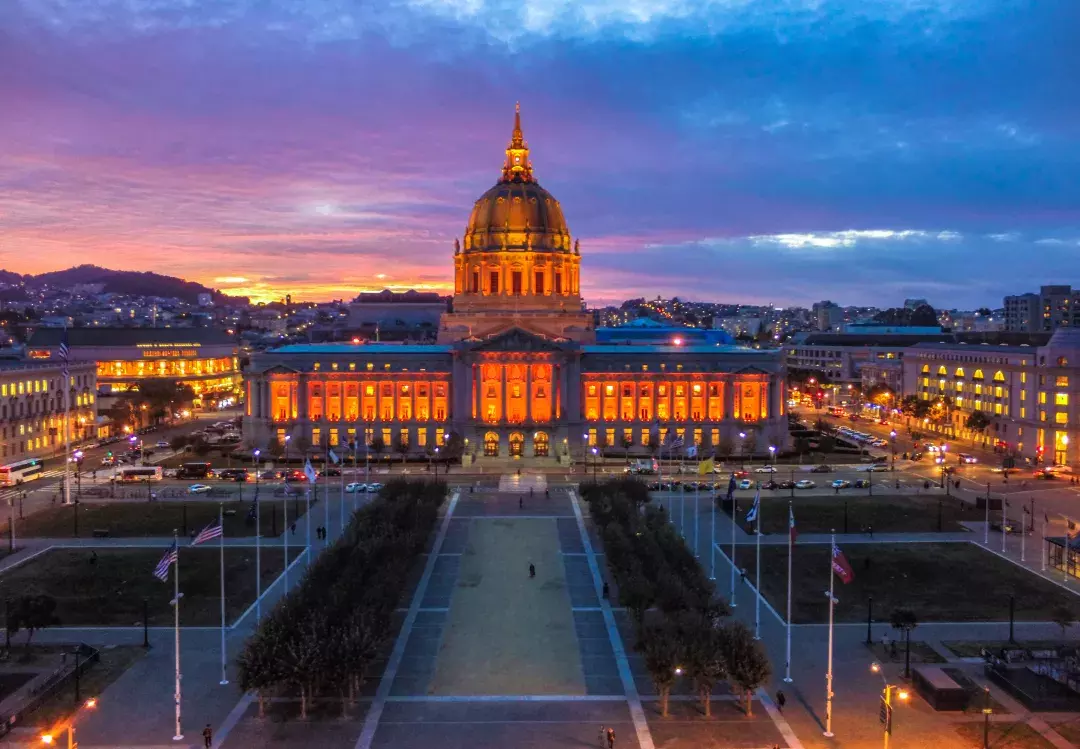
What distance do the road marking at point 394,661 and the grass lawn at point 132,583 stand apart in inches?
390

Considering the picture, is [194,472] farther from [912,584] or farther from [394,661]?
[912,584]

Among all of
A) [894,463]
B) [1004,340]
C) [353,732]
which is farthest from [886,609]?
[1004,340]

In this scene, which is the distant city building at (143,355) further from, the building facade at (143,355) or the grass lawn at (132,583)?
the grass lawn at (132,583)

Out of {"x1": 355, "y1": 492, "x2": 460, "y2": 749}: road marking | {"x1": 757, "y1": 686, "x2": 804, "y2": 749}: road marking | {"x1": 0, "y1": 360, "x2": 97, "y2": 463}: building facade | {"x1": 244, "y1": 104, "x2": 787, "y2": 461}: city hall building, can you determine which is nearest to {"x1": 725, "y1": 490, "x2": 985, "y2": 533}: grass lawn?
{"x1": 355, "y1": 492, "x2": 460, "y2": 749}: road marking

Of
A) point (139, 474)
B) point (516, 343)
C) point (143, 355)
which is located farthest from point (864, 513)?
point (143, 355)

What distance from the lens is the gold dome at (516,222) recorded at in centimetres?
13462

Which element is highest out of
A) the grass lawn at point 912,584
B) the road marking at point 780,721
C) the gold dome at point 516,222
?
the gold dome at point 516,222

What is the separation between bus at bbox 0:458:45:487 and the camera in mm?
91188

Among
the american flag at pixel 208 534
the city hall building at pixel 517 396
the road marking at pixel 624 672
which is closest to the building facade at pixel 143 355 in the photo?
the city hall building at pixel 517 396

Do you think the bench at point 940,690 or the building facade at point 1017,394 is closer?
the bench at point 940,690

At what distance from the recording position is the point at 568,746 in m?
35.1

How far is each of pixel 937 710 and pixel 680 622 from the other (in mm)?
11485

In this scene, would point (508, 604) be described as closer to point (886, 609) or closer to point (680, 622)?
point (680, 622)

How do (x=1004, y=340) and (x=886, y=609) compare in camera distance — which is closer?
(x=886, y=609)
